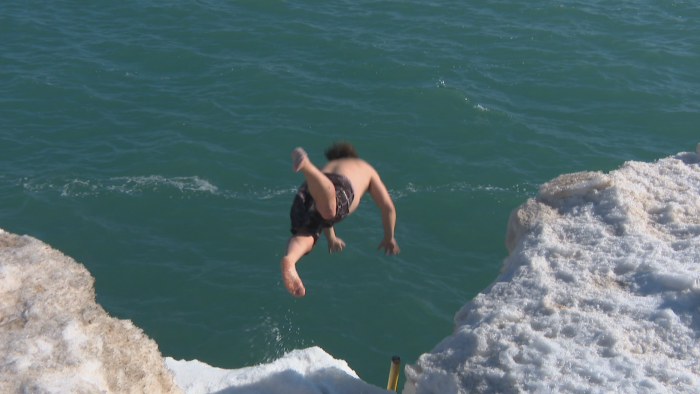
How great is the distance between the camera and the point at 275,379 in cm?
679

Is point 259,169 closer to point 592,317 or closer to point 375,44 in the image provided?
point 375,44

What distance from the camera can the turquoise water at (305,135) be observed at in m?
12.1

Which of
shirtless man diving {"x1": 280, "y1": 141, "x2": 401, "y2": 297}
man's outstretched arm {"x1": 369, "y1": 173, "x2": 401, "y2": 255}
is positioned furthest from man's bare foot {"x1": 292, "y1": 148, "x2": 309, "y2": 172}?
man's outstretched arm {"x1": 369, "y1": 173, "x2": 401, "y2": 255}

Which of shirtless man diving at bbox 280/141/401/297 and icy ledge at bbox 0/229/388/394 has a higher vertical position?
shirtless man diving at bbox 280/141/401/297

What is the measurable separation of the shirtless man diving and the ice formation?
1400 mm

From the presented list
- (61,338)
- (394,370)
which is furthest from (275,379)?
(61,338)

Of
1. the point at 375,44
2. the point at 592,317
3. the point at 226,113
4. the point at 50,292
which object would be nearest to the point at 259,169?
the point at 226,113

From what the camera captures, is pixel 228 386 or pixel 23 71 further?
pixel 23 71

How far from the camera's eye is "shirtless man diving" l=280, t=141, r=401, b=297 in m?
5.88

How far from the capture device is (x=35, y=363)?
15.4ft

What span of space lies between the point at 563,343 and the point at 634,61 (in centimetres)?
1695

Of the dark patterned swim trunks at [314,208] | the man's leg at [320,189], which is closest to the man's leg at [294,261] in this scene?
the dark patterned swim trunks at [314,208]

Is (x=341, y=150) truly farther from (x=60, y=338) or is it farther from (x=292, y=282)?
(x=60, y=338)

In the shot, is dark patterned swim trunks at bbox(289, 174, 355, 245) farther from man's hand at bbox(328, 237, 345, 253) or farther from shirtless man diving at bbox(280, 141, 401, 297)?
man's hand at bbox(328, 237, 345, 253)
